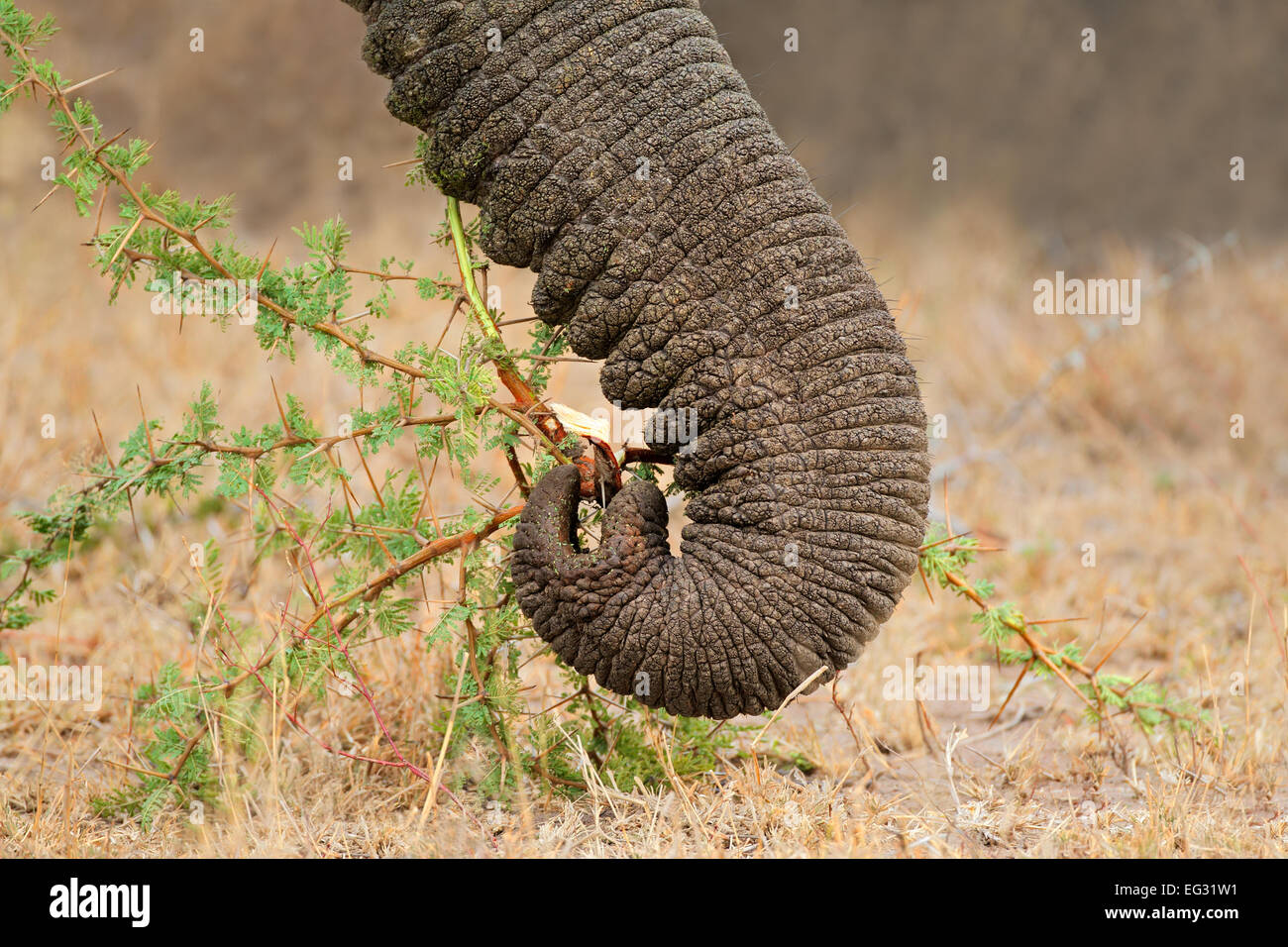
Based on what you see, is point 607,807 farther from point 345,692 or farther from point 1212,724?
point 1212,724

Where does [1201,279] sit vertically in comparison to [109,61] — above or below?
below

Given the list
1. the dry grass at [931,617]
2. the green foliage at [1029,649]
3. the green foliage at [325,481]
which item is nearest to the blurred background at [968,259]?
the dry grass at [931,617]

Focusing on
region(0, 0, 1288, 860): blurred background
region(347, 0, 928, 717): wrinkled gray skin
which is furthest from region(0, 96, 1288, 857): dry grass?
region(347, 0, 928, 717): wrinkled gray skin

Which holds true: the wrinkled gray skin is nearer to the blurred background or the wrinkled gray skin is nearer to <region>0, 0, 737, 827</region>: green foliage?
<region>0, 0, 737, 827</region>: green foliage

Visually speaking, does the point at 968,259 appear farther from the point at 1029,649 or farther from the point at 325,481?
the point at 325,481

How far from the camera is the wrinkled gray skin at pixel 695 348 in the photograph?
9.77 feet

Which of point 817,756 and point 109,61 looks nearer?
point 817,756

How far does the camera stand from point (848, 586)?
9.84 feet

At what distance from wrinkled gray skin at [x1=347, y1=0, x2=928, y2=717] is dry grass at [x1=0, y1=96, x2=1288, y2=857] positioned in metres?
0.53

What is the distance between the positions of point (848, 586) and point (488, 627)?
104 centimetres

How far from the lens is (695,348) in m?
3.02

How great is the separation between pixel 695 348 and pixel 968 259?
363 inches

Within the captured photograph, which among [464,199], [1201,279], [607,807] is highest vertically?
[1201,279]

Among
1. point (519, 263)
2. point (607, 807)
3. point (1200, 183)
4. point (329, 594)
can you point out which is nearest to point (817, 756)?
point (607, 807)
